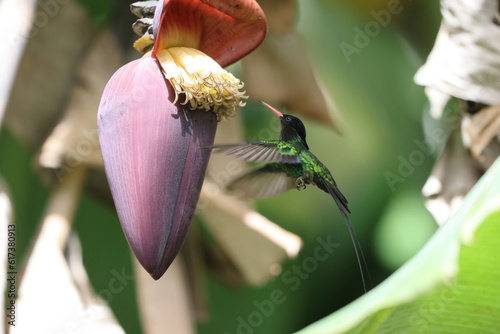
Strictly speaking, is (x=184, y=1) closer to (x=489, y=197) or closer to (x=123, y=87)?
(x=123, y=87)

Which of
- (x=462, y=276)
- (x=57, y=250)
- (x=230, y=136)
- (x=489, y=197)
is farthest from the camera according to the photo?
(x=230, y=136)

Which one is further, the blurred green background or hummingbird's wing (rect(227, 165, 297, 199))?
the blurred green background

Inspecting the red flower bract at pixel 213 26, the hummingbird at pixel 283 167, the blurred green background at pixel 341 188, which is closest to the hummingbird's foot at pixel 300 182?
the hummingbird at pixel 283 167

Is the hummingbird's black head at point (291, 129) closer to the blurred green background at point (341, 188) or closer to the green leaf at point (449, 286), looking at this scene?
the green leaf at point (449, 286)

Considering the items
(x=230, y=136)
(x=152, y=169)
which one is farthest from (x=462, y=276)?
(x=230, y=136)

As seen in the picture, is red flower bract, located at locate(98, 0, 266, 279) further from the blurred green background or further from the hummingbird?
the blurred green background

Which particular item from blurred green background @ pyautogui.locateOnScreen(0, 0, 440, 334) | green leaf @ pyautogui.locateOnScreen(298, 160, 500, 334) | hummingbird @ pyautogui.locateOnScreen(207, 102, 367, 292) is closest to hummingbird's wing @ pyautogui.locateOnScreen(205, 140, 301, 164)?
hummingbird @ pyautogui.locateOnScreen(207, 102, 367, 292)
